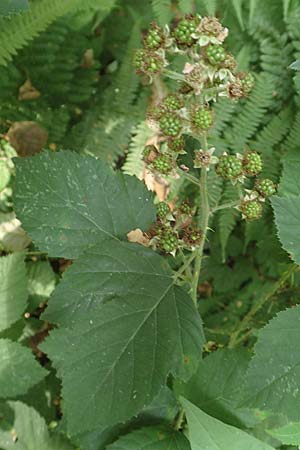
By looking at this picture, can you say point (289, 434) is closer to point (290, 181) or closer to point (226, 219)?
point (290, 181)

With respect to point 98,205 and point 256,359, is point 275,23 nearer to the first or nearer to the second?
point 98,205

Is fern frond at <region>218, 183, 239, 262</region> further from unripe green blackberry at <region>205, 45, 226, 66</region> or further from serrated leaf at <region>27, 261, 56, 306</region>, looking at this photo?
unripe green blackberry at <region>205, 45, 226, 66</region>

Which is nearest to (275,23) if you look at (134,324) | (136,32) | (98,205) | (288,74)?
(288,74)

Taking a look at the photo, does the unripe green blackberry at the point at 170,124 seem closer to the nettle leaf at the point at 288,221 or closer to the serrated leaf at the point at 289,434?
the nettle leaf at the point at 288,221

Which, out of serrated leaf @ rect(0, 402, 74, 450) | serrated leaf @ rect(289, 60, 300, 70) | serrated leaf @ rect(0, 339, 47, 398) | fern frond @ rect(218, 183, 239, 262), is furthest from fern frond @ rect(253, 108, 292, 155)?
serrated leaf @ rect(0, 402, 74, 450)

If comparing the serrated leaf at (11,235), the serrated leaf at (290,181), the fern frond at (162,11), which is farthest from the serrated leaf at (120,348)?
the fern frond at (162,11)

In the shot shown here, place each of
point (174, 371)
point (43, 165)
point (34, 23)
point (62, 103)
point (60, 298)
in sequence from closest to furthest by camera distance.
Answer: point (174, 371) → point (60, 298) → point (43, 165) → point (34, 23) → point (62, 103)
